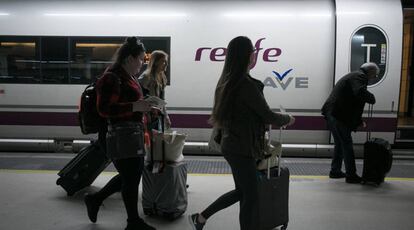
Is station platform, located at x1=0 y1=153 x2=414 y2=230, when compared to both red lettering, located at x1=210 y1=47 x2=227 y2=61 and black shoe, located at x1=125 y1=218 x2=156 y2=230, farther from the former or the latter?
red lettering, located at x1=210 y1=47 x2=227 y2=61

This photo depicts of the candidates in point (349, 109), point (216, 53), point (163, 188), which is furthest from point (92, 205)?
point (216, 53)

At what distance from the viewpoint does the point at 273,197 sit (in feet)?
10.7

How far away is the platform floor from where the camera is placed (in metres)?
3.71

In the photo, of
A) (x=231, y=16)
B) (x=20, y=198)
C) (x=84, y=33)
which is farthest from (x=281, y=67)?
(x=20, y=198)

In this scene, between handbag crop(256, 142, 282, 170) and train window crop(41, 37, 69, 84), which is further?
train window crop(41, 37, 69, 84)

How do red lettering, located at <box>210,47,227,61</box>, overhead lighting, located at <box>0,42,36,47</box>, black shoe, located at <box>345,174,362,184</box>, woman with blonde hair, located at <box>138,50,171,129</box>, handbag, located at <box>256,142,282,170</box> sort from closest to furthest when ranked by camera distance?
handbag, located at <box>256,142,282,170</box> < woman with blonde hair, located at <box>138,50,171,129</box> < black shoe, located at <box>345,174,362,184</box> < red lettering, located at <box>210,47,227,61</box> < overhead lighting, located at <box>0,42,36,47</box>

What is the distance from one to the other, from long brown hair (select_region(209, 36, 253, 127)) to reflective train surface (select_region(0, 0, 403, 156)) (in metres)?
3.31

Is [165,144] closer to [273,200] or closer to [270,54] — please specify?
[273,200]

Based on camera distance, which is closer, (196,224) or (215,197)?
(196,224)

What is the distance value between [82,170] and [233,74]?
7.97 ft

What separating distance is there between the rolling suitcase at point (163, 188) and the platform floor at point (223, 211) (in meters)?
0.11

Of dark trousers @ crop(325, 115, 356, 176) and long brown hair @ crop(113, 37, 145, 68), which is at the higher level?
long brown hair @ crop(113, 37, 145, 68)

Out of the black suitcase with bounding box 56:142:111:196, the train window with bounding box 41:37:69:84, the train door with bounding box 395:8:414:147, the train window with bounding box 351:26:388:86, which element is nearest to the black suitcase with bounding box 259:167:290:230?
the black suitcase with bounding box 56:142:111:196

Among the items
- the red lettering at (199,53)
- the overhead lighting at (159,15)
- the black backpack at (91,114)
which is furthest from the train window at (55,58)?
the black backpack at (91,114)
